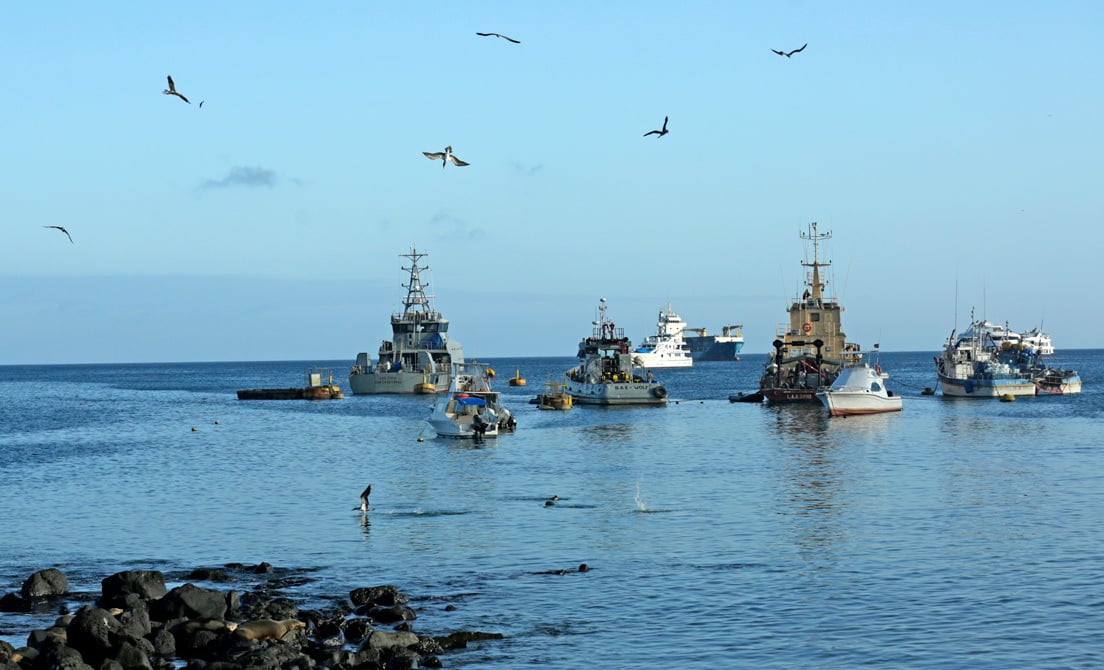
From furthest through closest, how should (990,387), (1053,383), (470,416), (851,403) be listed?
(1053,383) → (990,387) → (851,403) → (470,416)

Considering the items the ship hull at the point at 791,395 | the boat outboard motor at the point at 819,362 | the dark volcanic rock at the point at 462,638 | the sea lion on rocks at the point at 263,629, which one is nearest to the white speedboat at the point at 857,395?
the ship hull at the point at 791,395

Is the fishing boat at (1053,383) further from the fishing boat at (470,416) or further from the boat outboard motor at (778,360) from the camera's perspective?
the fishing boat at (470,416)

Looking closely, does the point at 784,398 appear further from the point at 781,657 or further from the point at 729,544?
the point at 781,657

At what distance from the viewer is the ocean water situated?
24.5 metres

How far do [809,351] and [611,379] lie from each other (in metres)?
20.8

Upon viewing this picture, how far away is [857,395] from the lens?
3546 inches

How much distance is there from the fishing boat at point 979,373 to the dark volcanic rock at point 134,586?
331ft

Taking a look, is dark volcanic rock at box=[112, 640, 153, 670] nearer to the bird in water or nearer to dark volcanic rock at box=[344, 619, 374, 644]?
dark volcanic rock at box=[344, 619, 374, 644]

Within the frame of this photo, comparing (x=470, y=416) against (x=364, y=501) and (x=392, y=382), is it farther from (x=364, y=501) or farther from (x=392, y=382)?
(x=392, y=382)

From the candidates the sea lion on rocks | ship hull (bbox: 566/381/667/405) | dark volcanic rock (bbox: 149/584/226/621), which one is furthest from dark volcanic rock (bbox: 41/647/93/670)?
ship hull (bbox: 566/381/667/405)

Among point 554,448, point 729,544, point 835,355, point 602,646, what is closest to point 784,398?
point 835,355

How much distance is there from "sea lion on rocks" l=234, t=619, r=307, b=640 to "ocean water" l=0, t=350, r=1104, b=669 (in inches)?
120

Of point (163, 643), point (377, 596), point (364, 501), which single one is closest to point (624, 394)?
point (364, 501)

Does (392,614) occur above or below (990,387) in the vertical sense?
below
